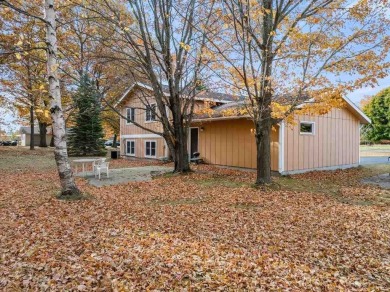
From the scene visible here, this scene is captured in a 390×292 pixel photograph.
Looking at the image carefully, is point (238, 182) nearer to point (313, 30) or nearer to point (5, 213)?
point (313, 30)

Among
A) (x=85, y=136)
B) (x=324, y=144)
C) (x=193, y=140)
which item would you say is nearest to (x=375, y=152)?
(x=324, y=144)

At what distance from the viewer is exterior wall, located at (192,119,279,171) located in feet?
43.8

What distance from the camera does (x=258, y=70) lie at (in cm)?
902

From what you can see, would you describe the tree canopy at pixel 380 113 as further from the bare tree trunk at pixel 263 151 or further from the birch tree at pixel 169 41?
the bare tree trunk at pixel 263 151

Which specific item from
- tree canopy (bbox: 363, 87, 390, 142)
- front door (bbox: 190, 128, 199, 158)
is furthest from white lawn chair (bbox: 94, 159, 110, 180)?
tree canopy (bbox: 363, 87, 390, 142)

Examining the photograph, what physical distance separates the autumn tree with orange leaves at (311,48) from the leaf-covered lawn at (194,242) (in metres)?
2.81

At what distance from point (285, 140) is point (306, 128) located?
6.59ft

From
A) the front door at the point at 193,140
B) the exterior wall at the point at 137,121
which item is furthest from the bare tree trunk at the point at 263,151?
the exterior wall at the point at 137,121

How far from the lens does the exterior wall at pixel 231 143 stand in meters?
13.4

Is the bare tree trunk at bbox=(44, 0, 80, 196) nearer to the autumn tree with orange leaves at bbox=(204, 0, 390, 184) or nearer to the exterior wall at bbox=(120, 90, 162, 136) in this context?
the autumn tree with orange leaves at bbox=(204, 0, 390, 184)

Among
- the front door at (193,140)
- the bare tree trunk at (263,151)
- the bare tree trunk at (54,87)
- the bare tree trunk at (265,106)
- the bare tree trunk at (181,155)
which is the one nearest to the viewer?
the bare tree trunk at (54,87)

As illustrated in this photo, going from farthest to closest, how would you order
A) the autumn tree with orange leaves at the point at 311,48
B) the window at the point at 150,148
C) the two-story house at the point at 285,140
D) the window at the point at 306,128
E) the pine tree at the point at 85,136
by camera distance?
1. the pine tree at the point at 85,136
2. the window at the point at 150,148
3. the window at the point at 306,128
4. the two-story house at the point at 285,140
5. the autumn tree with orange leaves at the point at 311,48

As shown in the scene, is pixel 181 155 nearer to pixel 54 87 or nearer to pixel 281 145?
pixel 281 145

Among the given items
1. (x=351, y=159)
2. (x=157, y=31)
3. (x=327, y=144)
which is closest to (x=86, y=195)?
(x=157, y=31)
